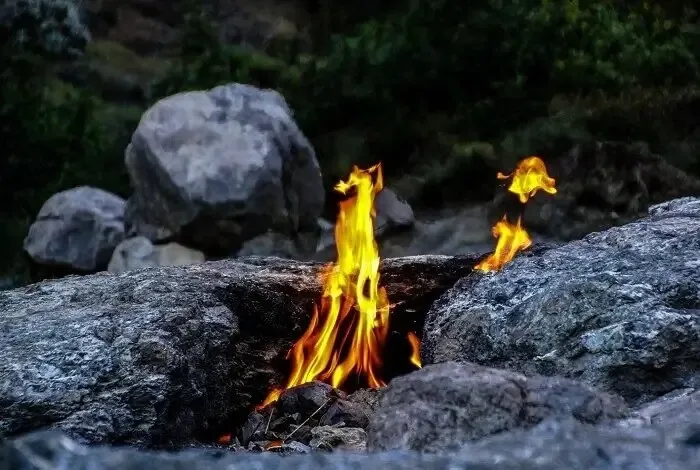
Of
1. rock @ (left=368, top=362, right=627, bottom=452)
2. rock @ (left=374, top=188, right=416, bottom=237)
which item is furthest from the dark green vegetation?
rock @ (left=368, top=362, right=627, bottom=452)

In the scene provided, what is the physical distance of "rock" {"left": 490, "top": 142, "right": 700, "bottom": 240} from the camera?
32.6ft

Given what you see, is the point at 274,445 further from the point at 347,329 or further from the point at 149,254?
the point at 149,254

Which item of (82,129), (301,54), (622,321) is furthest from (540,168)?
(301,54)

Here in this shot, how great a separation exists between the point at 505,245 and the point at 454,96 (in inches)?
320

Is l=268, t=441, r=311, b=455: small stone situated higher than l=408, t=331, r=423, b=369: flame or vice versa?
l=408, t=331, r=423, b=369: flame

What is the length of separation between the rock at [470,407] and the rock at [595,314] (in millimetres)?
715

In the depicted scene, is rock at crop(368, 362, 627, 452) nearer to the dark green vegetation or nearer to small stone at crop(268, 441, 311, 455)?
small stone at crop(268, 441, 311, 455)

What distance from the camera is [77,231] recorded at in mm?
10758

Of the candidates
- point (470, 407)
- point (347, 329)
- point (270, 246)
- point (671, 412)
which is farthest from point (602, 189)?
point (470, 407)

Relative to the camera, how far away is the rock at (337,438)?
3.65 meters

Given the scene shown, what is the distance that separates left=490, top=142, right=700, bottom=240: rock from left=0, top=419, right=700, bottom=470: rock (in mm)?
7936

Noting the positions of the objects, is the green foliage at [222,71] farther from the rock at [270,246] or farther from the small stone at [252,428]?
the small stone at [252,428]

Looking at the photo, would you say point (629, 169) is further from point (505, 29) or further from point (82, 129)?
point (82, 129)

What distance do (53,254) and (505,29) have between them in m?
6.21
